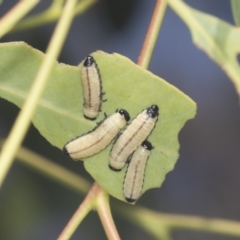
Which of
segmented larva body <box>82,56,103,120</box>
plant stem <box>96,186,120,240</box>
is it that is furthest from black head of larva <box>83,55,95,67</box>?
plant stem <box>96,186,120,240</box>

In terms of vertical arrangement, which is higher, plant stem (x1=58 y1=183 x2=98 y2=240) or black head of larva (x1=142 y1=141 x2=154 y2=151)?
black head of larva (x1=142 y1=141 x2=154 y2=151)

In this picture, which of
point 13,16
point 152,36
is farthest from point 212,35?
point 13,16

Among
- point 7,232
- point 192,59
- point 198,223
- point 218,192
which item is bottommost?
point 7,232

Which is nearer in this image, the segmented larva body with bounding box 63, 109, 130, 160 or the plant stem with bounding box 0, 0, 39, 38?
the plant stem with bounding box 0, 0, 39, 38

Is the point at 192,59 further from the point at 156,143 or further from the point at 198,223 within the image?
the point at 156,143

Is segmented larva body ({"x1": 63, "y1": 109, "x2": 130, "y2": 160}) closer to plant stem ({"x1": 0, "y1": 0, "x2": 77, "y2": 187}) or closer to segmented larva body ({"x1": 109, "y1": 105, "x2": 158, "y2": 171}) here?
segmented larva body ({"x1": 109, "y1": 105, "x2": 158, "y2": 171})

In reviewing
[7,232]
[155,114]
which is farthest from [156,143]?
[7,232]
